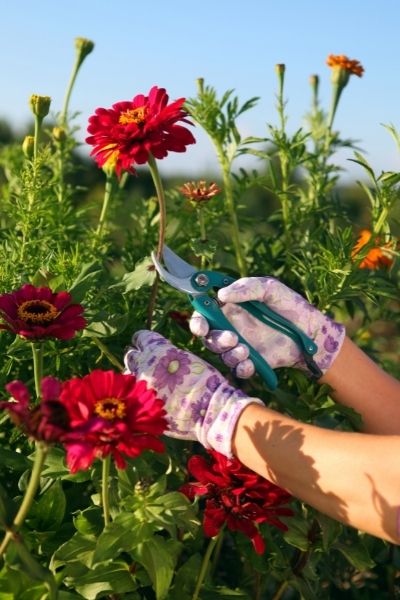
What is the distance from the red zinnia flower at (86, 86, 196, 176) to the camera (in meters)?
1.11

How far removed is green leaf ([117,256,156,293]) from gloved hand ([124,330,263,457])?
0.49 ft

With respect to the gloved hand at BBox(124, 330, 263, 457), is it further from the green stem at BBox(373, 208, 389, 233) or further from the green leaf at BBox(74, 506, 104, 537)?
the green stem at BBox(373, 208, 389, 233)

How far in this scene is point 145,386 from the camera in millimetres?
900

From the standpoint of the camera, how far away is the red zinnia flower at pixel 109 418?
2.73ft

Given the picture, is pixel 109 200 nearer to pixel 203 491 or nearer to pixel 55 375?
pixel 55 375

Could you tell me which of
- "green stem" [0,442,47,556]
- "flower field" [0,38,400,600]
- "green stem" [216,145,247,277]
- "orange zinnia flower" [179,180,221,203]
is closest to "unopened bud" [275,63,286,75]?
"flower field" [0,38,400,600]

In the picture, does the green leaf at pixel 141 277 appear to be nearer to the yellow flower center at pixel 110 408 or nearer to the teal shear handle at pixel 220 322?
the teal shear handle at pixel 220 322

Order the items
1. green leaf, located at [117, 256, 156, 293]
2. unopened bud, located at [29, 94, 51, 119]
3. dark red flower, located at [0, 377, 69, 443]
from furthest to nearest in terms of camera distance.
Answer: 1. unopened bud, located at [29, 94, 51, 119]
2. green leaf, located at [117, 256, 156, 293]
3. dark red flower, located at [0, 377, 69, 443]

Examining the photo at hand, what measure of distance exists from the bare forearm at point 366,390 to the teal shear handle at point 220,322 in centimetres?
10

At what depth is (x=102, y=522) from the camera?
1.09 metres

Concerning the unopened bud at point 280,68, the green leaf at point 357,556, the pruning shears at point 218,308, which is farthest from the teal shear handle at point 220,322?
the unopened bud at point 280,68

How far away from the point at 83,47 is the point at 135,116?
650 mm

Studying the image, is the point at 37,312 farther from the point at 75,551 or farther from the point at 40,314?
the point at 75,551

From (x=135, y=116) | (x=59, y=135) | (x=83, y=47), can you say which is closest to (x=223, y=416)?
(x=135, y=116)
